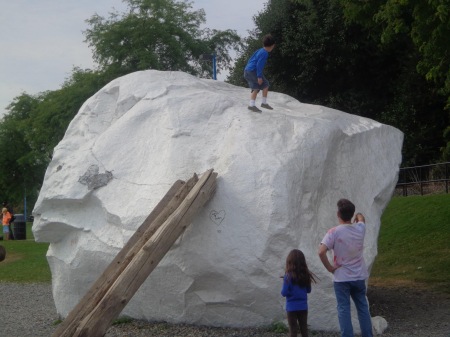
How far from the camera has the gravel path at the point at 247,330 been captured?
966cm

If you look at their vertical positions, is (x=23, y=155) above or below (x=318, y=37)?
below

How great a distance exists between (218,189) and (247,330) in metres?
1.79

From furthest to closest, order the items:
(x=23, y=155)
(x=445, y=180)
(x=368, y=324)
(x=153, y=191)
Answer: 1. (x=23, y=155)
2. (x=445, y=180)
3. (x=153, y=191)
4. (x=368, y=324)

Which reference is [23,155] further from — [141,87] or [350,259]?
[350,259]

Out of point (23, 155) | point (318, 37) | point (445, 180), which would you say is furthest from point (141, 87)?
point (23, 155)

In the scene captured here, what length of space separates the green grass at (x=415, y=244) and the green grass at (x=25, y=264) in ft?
27.4

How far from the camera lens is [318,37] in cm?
2828

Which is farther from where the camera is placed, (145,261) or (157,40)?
(157,40)

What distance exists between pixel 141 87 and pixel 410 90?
1782 centimetres

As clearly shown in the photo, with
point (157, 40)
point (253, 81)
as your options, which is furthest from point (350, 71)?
point (253, 81)

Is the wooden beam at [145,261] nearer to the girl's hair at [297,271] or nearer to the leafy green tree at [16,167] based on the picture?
the girl's hair at [297,271]

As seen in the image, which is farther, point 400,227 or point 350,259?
point 400,227

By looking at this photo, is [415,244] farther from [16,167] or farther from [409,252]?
[16,167]

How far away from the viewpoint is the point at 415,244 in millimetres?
18188
